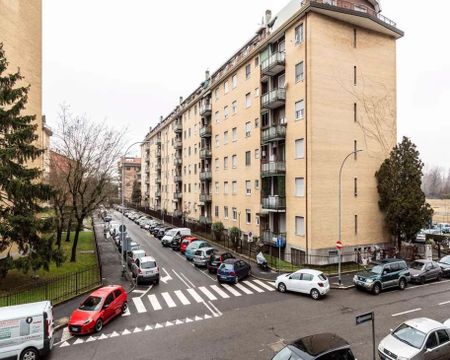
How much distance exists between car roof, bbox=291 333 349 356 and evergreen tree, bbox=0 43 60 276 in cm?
1524

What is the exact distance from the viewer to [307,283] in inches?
753

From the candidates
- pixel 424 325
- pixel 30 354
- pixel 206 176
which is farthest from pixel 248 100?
pixel 30 354

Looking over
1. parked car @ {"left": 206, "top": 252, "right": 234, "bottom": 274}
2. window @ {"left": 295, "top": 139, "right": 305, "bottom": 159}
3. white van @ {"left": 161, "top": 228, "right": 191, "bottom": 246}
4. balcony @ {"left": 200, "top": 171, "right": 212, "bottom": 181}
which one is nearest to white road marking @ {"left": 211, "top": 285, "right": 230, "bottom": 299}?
parked car @ {"left": 206, "top": 252, "right": 234, "bottom": 274}

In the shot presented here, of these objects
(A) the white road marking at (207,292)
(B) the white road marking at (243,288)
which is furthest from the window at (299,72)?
(A) the white road marking at (207,292)

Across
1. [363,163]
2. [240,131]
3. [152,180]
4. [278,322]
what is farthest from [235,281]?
[152,180]

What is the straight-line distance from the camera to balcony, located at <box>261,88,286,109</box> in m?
29.4

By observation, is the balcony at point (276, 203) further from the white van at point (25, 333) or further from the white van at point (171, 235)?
the white van at point (25, 333)

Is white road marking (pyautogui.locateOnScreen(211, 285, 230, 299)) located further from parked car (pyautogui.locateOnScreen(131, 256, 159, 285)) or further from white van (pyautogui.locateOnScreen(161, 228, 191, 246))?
white van (pyautogui.locateOnScreen(161, 228, 191, 246))

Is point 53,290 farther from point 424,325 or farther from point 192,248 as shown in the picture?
point 424,325

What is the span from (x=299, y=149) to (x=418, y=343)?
18.8 m

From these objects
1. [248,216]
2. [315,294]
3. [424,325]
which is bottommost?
[315,294]

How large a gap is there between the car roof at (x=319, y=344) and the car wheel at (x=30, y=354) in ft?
31.3

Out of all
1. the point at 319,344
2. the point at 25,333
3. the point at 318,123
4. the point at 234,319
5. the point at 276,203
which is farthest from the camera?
the point at 276,203

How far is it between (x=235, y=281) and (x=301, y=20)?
2199 centimetres
